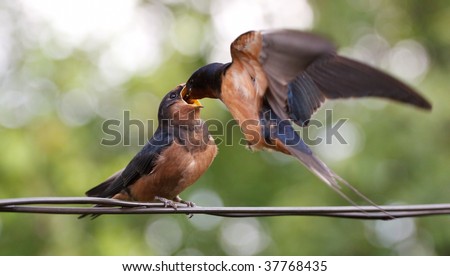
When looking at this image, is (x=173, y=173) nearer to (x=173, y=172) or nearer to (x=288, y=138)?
(x=173, y=172)

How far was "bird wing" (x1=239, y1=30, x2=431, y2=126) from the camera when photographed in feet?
8.74

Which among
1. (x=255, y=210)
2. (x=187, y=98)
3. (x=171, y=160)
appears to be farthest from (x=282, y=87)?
(x=255, y=210)

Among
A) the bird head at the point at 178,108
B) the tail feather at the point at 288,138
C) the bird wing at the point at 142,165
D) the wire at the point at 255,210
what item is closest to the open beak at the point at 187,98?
the bird head at the point at 178,108

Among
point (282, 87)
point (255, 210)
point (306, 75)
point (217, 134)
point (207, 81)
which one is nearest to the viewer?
point (255, 210)

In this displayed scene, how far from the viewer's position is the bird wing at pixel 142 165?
3.37 m

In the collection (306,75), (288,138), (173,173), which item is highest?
(306,75)

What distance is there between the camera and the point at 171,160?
3316 millimetres

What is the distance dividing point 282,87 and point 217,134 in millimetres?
2285

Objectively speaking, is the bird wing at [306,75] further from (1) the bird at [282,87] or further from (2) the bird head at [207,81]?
(2) the bird head at [207,81]

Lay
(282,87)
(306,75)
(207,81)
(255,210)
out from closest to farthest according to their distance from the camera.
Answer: (255,210) < (282,87) < (207,81) < (306,75)

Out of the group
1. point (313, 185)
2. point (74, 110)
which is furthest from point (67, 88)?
point (313, 185)

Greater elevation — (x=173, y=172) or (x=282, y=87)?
(x=282, y=87)
